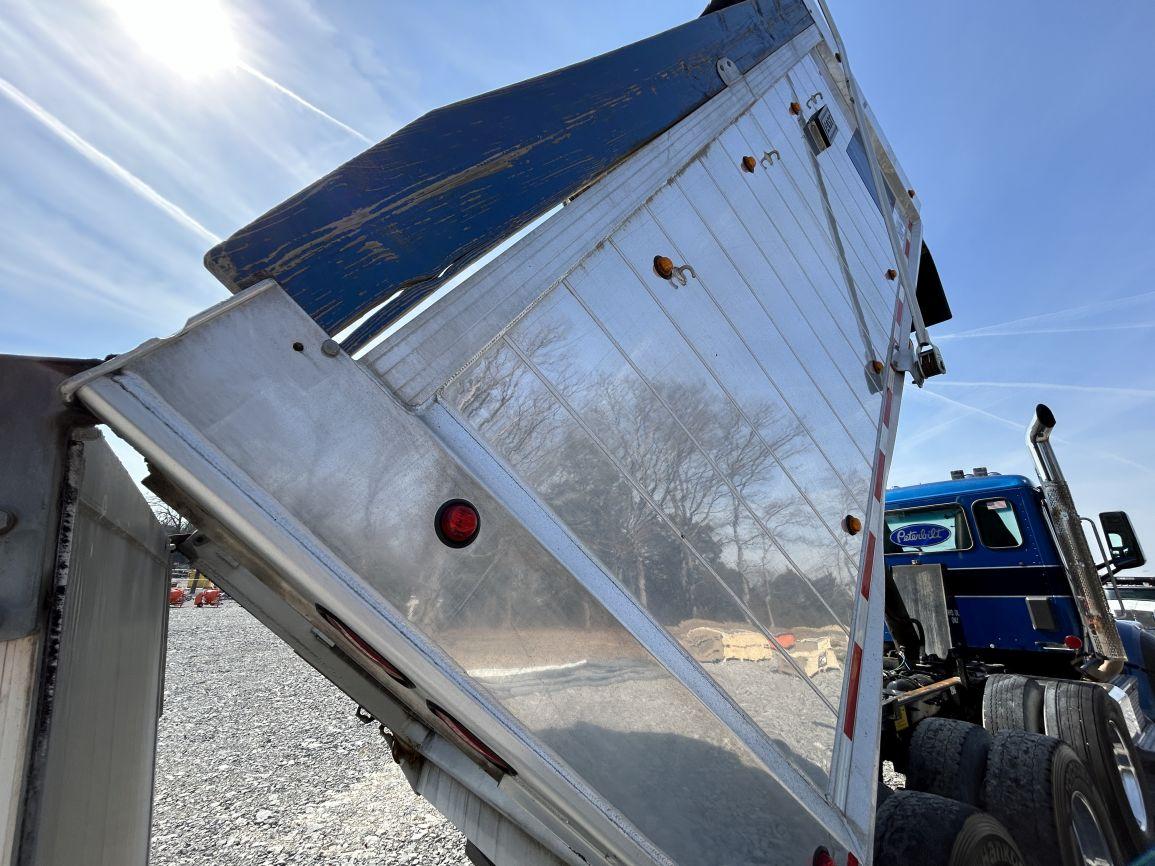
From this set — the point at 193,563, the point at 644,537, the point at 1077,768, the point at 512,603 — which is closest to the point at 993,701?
the point at 1077,768

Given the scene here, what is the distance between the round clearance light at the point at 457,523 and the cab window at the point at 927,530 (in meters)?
5.18

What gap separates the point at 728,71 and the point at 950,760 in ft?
11.5

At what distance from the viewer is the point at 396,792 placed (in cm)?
441

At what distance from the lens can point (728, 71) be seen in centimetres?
211

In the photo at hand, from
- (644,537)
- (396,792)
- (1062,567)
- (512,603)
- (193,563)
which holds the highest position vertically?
(1062,567)

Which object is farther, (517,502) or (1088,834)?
(1088,834)

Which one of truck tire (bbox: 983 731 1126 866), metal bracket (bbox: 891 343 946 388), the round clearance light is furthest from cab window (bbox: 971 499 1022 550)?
the round clearance light

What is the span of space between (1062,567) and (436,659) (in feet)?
17.2

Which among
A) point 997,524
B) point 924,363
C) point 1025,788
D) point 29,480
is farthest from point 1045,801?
point 29,480

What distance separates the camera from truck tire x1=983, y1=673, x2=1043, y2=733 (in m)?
3.84

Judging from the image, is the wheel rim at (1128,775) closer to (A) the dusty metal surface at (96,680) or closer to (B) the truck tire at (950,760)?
(B) the truck tire at (950,760)

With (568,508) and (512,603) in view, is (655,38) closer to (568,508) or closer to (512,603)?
(568,508)

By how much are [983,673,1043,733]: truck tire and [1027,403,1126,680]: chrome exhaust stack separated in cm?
65

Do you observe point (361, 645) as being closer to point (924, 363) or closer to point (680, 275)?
point (680, 275)
